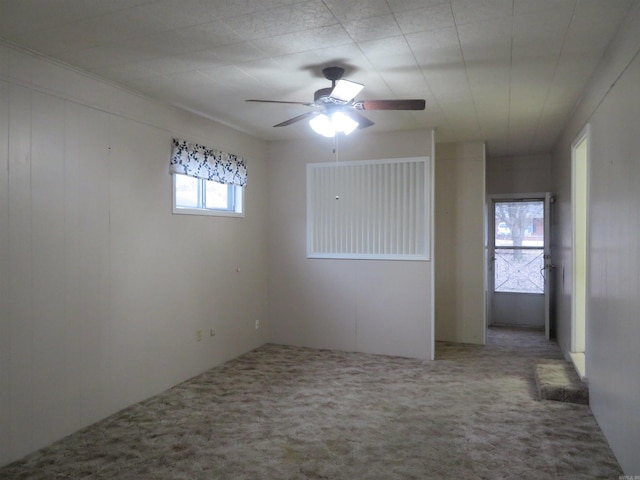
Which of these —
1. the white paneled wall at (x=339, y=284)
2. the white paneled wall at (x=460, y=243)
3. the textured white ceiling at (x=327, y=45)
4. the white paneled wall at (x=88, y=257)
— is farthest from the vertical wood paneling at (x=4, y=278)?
the white paneled wall at (x=460, y=243)

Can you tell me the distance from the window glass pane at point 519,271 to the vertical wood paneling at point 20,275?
661cm

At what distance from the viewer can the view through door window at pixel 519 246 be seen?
7.29 meters

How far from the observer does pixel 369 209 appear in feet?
18.7

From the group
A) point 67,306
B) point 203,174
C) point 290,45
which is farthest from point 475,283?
point 67,306

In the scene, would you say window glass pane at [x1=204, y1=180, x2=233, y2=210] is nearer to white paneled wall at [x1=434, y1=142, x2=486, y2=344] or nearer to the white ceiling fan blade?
the white ceiling fan blade

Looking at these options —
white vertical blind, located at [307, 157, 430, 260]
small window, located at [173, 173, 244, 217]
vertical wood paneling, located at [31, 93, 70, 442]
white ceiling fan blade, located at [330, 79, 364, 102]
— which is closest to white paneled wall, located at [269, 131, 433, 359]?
white vertical blind, located at [307, 157, 430, 260]

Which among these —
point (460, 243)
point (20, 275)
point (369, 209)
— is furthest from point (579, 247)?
point (20, 275)

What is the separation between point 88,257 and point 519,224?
634 centimetres

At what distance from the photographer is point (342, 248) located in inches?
229

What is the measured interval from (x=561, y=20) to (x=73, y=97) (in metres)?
3.31

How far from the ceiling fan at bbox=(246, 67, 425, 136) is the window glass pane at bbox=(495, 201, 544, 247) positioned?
4516mm

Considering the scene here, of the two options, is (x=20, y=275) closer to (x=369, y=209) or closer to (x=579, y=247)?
(x=369, y=209)

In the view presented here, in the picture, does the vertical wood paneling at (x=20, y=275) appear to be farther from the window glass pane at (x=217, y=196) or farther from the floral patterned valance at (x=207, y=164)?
the window glass pane at (x=217, y=196)

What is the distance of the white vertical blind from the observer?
546 cm
